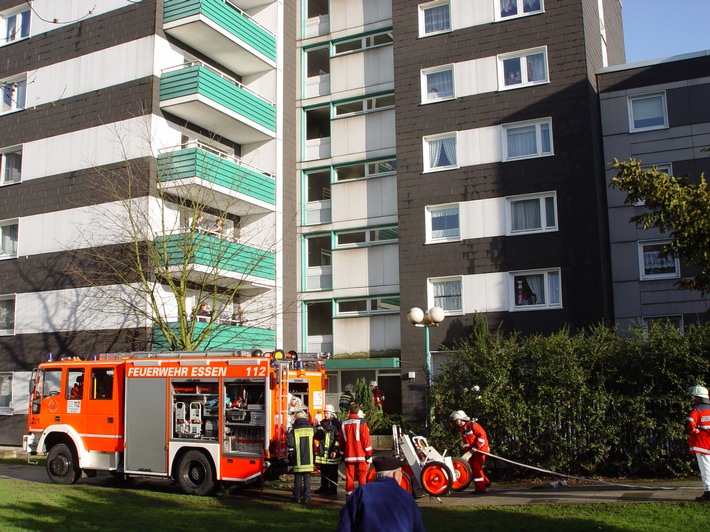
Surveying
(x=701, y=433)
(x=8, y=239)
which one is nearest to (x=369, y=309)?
(x=8, y=239)

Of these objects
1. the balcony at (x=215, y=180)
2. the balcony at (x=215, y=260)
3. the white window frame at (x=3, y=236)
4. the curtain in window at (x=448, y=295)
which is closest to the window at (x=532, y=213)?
the curtain in window at (x=448, y=295)

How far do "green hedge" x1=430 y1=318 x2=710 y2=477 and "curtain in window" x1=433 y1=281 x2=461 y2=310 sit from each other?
9502 millimetres

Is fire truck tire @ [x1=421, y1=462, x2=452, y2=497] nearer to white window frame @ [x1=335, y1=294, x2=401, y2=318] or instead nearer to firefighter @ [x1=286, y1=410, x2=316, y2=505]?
firefighter @ [x1=286, y1=410, x2=316, y2=505]

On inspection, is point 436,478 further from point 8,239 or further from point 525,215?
point 8,239

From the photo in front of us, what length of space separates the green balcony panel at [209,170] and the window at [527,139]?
8.78 meters

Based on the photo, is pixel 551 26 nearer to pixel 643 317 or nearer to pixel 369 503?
pixel 643 317

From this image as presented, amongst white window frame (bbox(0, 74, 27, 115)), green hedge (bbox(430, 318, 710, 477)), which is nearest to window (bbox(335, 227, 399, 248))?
green hedge (bbox(430, 318, 710, 477))

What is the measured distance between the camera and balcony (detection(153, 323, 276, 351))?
23.2m

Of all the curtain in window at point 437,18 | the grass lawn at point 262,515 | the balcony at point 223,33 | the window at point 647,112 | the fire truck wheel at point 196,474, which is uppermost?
the curtain in window at point 437,18

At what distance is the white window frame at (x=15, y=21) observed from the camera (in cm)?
2864

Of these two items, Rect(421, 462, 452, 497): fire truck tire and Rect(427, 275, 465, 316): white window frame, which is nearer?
Rect(421, 462, 452, 497): fire truck tire

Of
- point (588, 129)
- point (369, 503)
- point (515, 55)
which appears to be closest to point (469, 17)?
point (515, 55)

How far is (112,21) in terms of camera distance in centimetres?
2619

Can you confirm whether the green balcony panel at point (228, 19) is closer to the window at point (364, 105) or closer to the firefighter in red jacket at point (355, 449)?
the window at point (364, 105)
